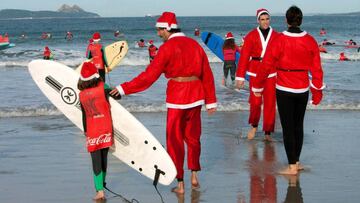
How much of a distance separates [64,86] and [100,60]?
5521 millimetres

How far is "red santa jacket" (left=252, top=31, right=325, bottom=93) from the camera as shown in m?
6.58

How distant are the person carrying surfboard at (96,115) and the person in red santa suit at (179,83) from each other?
17 cm

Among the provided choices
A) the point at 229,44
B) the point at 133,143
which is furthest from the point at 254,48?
the point at 229,44

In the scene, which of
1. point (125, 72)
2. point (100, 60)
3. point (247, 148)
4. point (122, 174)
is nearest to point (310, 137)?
point (247, 148)

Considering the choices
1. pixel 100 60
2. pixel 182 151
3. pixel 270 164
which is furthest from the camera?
pixel 100 60

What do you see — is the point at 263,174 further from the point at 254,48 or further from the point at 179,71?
the point at 254,48

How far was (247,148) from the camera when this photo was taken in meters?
8.44

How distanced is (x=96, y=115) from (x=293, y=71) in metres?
2.15

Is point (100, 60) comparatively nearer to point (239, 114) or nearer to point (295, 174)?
point (239, 114)

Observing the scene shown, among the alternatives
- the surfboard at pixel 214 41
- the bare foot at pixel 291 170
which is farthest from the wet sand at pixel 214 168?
the surfboard at pixel 214 41

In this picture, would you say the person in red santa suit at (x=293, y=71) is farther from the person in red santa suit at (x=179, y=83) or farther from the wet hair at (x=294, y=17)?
the person in red santa suit at (x=179, y=83)

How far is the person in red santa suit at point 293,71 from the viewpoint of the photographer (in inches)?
259

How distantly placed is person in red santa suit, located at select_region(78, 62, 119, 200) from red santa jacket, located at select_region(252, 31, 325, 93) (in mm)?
1849

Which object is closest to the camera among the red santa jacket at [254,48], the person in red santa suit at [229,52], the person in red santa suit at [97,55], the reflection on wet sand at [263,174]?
the reflection on wet sand at [263,174]
